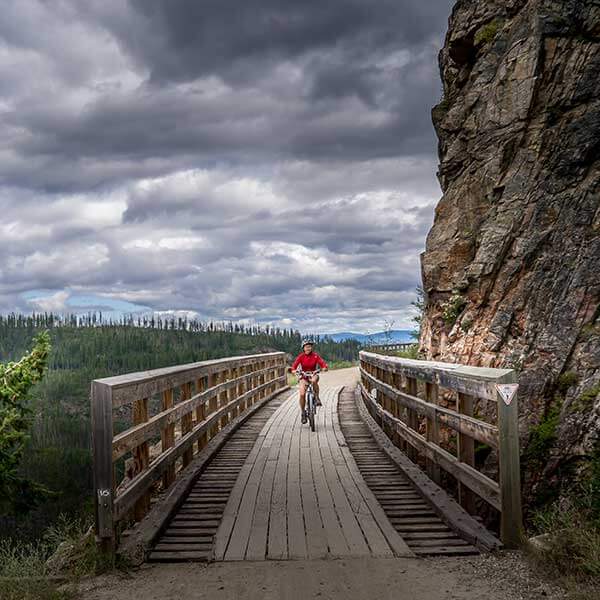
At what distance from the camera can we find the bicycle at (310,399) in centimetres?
1318

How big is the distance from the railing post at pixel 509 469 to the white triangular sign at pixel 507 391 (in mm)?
16

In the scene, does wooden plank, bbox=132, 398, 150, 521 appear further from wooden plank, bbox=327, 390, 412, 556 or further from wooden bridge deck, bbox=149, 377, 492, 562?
wooden plank, bbox=327, 390, 412, 556

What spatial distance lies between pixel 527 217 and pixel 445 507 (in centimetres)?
785

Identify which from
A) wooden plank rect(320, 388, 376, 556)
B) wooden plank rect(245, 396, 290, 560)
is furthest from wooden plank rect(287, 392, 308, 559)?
wooden plank rect(320, 388, 376, 556)

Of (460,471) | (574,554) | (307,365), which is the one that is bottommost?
(574,554)

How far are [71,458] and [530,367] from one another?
2915 inches

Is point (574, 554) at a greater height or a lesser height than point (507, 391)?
lesser

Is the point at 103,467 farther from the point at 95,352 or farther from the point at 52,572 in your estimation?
the point at 95,352

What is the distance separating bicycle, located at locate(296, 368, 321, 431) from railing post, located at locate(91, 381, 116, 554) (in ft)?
25.6

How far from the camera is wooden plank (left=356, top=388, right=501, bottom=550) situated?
229 inches

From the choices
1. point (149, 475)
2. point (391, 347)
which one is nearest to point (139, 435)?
point (149, 475)

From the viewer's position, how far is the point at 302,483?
844 centimetres

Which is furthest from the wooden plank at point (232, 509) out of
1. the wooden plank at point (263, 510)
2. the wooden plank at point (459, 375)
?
the wooden plank at point (459, 375)

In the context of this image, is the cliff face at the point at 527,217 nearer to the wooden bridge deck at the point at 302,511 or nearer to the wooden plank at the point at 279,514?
the wooden bridge deck at the point at 302,511
